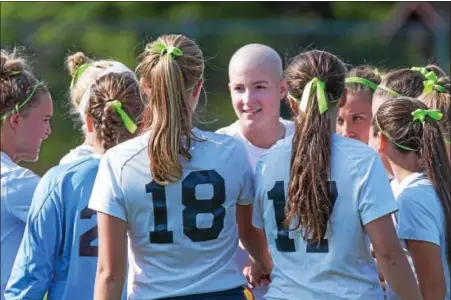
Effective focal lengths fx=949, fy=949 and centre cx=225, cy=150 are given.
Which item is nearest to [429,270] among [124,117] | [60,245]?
[124,117]

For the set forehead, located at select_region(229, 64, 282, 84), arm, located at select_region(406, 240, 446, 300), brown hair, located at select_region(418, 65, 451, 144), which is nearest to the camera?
arm, located at select_region(406, 240, 446, 300)

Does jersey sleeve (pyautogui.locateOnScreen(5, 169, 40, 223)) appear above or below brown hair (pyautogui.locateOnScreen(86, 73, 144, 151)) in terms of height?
below

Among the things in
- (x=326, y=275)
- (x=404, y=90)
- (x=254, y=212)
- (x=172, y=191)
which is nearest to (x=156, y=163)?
(x=172, y=191)

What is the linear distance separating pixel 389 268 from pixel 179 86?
105 cm

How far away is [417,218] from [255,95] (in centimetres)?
148

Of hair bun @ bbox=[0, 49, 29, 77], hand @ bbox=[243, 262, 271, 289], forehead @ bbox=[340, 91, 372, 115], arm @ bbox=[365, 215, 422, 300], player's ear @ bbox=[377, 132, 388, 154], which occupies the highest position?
hair bun @ bbox=[0, 49, 29, 77]

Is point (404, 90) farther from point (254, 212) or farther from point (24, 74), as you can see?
point (24, 74)

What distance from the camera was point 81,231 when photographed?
154 inches

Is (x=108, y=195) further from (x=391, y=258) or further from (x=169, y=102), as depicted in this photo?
(x=391, y=258)

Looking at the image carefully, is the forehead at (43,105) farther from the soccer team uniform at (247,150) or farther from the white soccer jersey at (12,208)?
the soccer team uniform at (247,150)

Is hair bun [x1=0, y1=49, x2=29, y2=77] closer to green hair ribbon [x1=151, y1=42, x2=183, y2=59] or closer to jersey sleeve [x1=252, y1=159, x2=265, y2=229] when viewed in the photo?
green hair ribbon [x1=151, y1=42, x2=183, y2=59]

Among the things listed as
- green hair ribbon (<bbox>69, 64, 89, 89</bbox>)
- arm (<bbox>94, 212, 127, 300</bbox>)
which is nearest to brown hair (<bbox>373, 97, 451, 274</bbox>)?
arm (<bbox>94, 212, 127, 300</bbox>)

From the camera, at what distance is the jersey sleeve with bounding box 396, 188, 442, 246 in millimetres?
3885

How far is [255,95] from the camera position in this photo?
512cm
